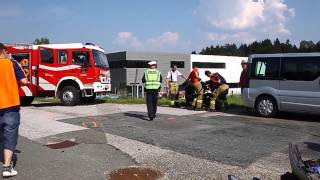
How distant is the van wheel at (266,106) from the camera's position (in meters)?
13.7

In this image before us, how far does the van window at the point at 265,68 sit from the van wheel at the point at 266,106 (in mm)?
704

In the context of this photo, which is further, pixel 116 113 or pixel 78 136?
pixel 116 113

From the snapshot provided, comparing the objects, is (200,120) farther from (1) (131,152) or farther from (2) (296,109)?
(1) (131,152)

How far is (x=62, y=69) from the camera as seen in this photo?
18469 millimetres

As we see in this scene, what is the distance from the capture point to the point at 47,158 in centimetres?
782

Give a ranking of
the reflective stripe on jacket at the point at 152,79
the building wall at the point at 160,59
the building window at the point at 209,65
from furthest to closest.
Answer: the building window at the point at 209,65, the building wall at the point at 160,59, the reflective stripe on jacket at the point at 152,79

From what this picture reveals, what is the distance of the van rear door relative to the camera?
495 inches

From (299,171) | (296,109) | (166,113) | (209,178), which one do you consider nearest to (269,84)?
(296,109)

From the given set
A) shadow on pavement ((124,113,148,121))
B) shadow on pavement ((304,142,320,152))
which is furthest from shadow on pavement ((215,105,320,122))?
shadow on pavement ((304,142,320,152))

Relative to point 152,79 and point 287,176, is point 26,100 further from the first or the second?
point 287,176

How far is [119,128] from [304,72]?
18.5 ft

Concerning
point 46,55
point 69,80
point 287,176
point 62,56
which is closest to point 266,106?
point 287,176

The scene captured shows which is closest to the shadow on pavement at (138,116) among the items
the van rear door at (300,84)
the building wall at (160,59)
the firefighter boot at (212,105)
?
the firefighter boot at (212,105)

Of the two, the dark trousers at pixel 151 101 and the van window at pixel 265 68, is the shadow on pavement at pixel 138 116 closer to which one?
the dark trousers at pixel 151 101
